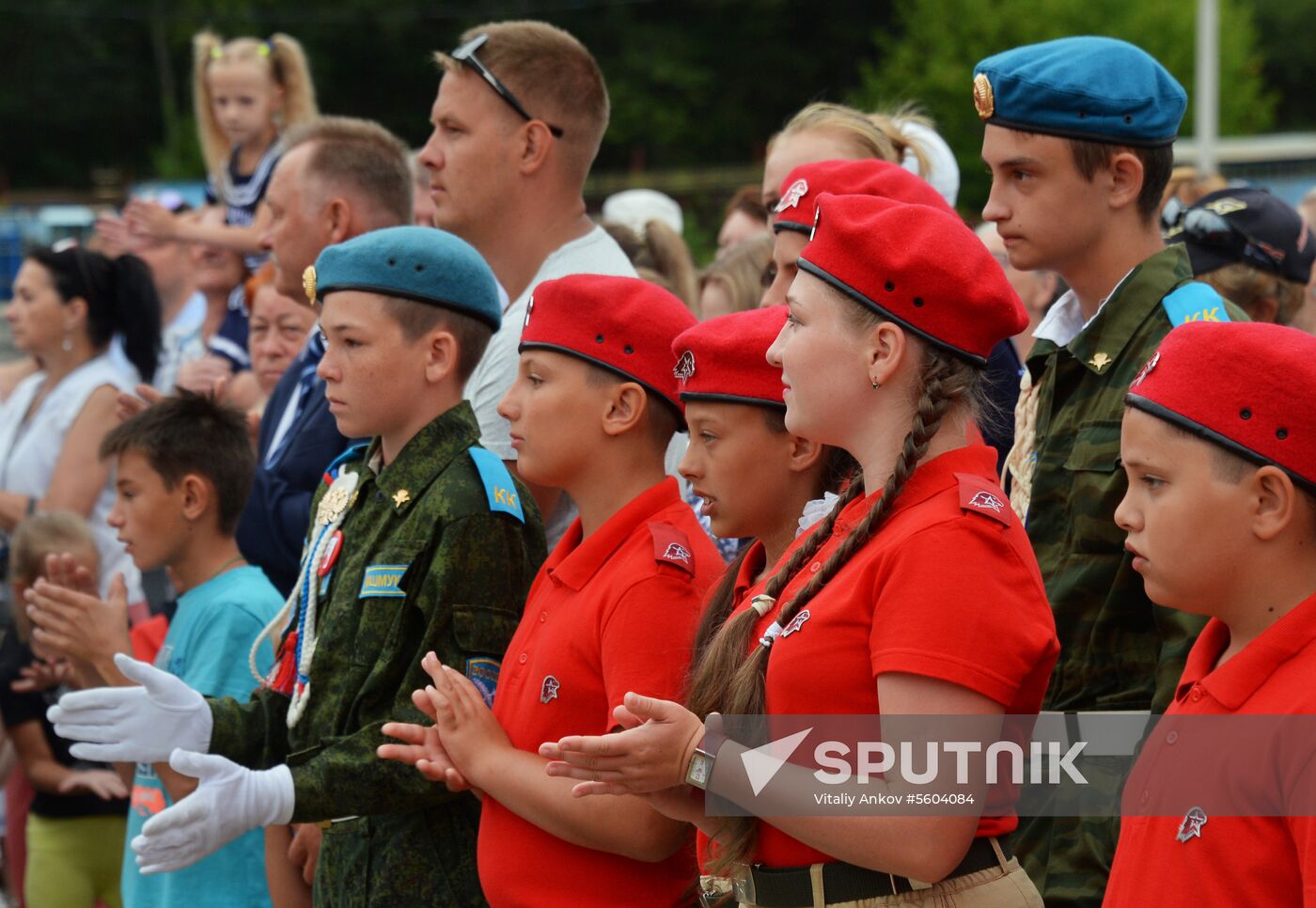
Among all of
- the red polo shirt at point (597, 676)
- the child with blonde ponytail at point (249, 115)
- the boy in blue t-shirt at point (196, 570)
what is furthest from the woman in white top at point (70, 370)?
the red polo shirt at point (597, 676)

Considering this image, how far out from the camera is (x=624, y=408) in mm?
3492

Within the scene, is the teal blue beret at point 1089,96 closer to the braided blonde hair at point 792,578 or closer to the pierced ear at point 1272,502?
the braided blonde hair at point 792,578

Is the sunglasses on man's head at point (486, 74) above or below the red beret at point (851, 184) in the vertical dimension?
below

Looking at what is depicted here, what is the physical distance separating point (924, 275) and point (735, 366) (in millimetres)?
663

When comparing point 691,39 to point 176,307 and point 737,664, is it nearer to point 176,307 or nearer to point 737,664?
point 176,307

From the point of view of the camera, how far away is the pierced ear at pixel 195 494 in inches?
195

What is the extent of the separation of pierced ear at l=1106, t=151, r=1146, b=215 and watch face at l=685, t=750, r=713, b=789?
1597mm

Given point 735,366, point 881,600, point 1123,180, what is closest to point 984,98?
point 1123,180

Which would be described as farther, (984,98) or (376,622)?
(376,622)

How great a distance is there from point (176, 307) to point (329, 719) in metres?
5.55

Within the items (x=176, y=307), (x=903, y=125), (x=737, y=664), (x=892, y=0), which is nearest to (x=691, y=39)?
(x=892, y=0)

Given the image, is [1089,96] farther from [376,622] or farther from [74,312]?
[74,312]

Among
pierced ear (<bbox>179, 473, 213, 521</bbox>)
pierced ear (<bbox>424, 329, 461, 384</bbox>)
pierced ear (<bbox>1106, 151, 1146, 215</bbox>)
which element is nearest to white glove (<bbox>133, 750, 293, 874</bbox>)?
pierced ear (<bbox>424, 329, 461, 384</bbox>)

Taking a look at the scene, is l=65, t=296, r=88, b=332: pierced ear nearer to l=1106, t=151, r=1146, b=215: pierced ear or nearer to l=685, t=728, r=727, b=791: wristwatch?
l=1106, t=151, r=1146, b=215: pierced ear
